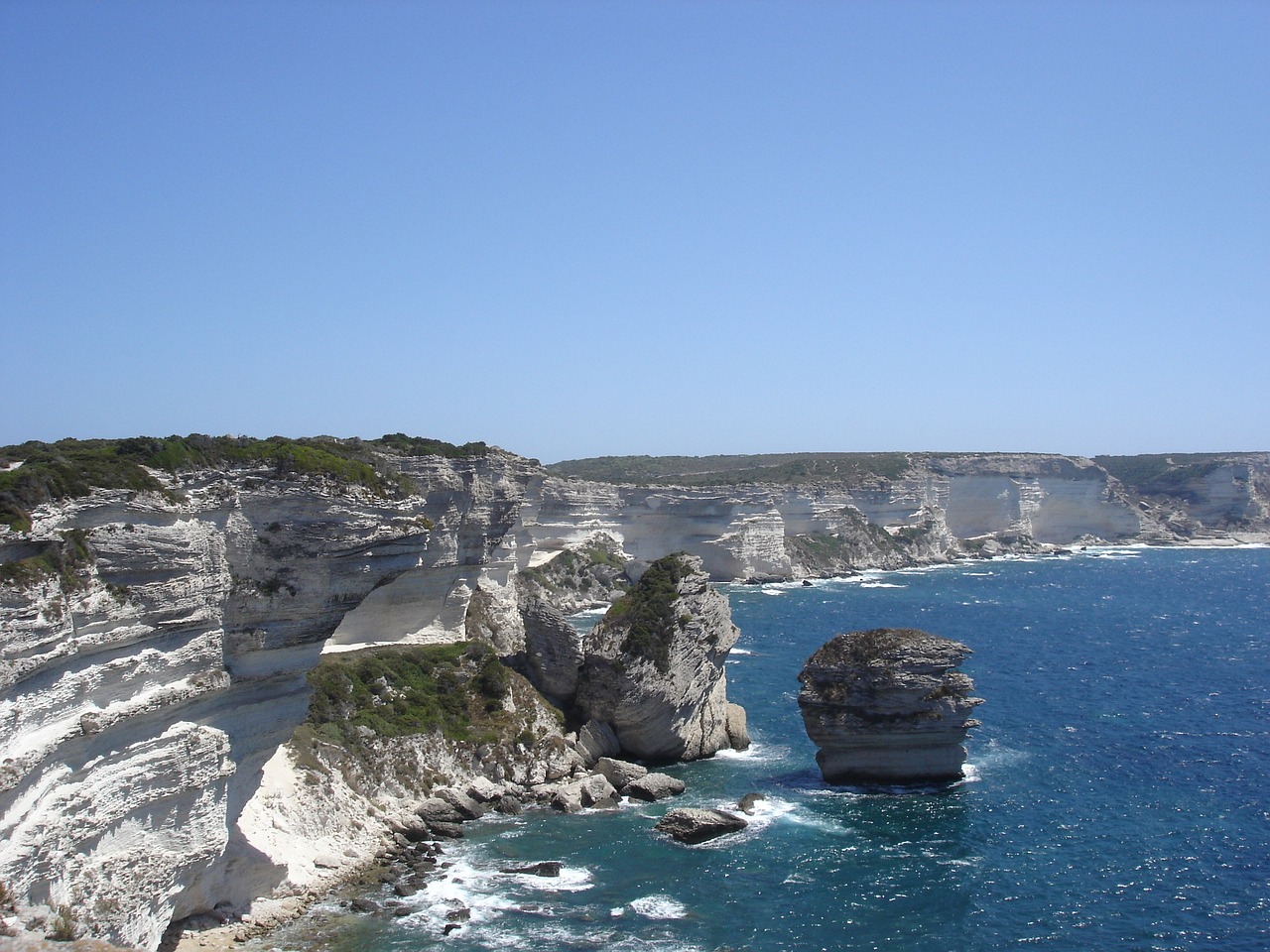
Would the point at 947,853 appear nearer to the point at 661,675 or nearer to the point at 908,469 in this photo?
the point at 661,675

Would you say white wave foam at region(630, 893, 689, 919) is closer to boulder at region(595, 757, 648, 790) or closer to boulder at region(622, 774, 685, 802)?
boulder at region(622, 774, 685, 802)

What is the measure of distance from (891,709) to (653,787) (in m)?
9.91

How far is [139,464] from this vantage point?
82.4 ft

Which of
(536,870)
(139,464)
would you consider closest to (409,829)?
(536,870)

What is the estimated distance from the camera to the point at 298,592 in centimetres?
2811

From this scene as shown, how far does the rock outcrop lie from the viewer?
4303 cm

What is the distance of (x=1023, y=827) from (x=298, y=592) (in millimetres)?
25979

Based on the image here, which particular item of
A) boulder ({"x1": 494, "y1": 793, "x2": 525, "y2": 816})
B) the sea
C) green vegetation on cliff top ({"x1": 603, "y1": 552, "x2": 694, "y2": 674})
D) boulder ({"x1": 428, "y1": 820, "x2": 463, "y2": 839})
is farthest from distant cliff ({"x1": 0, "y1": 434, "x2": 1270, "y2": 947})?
the sea

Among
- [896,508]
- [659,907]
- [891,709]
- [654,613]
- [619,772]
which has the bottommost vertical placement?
[659,907]

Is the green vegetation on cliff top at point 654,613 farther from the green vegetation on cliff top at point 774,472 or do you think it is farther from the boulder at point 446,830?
the green vegetation on cliff top at point 774,472

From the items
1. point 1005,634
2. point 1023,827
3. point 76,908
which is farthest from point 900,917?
point 1005,634

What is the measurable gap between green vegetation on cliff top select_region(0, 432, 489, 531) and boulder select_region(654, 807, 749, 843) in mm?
14838

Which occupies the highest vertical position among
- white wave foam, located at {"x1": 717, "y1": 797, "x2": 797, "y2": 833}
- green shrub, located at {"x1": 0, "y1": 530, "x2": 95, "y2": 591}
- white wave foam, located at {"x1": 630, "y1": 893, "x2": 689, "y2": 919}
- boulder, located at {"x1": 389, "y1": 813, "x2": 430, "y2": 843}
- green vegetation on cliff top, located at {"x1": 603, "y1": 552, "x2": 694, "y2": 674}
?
green shrub, located at {"x1": 0, "y1": 530, "x2": 95, "y2": 591}

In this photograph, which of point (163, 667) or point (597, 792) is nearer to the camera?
point (163, 667)
